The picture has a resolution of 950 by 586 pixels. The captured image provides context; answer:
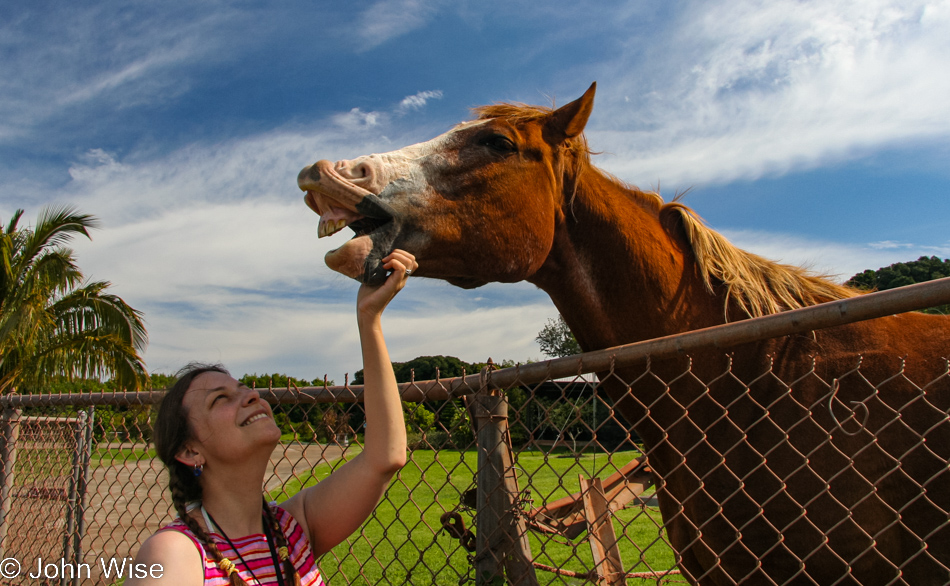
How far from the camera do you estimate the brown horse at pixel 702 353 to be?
1816 millimetres

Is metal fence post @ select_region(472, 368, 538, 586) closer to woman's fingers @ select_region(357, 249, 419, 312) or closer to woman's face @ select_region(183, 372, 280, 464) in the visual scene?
woman's fingers @ select_region(357, 249, 419, 312)

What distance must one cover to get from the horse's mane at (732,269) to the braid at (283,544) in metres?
1.79

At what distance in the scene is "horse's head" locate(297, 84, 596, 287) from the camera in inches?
82.4

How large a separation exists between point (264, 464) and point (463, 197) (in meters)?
1.24

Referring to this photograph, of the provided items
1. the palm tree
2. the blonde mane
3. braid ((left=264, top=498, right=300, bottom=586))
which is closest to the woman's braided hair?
braid ((left=264, top=498, right=300, bottom=586))

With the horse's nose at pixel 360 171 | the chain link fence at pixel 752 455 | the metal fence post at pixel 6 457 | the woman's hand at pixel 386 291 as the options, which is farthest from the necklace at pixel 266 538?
the metal fence post at pixel 6 457

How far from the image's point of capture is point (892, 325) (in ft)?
6.93

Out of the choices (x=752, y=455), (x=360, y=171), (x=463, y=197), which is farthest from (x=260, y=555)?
(x=752, y=455)

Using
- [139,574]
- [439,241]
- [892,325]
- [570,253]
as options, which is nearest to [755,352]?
[892,325]

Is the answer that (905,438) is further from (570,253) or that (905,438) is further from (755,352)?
(570,253)

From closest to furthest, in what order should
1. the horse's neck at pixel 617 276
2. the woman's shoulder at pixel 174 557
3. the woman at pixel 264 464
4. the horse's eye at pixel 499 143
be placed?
the woman's shoulder at pixel 174 557, the woman at pixel 264 464, the horse's neck at pixel 617 276, the horse's eye at pixel 499 143

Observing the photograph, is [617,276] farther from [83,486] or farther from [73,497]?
[73,497]

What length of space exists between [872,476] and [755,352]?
538mm

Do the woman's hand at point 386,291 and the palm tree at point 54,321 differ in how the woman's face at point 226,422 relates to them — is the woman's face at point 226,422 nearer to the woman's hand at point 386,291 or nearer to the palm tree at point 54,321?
the woman's hand at point 386,291
